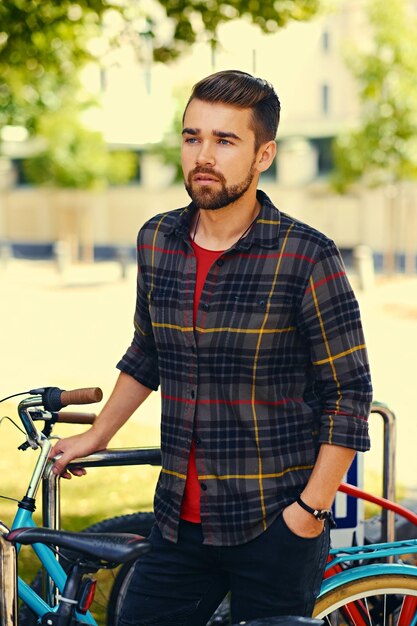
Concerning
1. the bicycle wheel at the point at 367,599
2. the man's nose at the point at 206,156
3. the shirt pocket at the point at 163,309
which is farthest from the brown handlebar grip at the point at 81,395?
the bicycle wheel at the point at 367,599

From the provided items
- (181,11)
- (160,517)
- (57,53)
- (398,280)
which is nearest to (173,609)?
(160,517)

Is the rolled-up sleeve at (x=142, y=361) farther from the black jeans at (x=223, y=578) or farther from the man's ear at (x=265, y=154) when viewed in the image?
the man's ear at (x=265, y=154)

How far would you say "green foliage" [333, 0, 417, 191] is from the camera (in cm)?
2623

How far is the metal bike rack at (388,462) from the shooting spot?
396cm

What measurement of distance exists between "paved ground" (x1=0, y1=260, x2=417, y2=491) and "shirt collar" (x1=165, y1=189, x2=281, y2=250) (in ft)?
16.7

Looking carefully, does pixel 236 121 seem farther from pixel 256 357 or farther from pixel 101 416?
pixel 101 416

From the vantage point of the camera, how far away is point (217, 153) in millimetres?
2342

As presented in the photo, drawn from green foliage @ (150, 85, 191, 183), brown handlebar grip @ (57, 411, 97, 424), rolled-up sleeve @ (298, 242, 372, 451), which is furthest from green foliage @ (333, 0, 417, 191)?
rolled-up sleeve @ (298, 242, 372, 451)

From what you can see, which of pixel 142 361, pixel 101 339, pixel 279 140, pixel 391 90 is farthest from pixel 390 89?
pixel 142 361

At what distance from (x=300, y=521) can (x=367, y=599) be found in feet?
2.57

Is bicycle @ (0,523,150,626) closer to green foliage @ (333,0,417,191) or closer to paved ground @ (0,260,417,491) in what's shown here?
paved ground @ (0,260,417,491)

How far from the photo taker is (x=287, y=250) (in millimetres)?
2354

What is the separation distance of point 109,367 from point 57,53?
12.5 ft

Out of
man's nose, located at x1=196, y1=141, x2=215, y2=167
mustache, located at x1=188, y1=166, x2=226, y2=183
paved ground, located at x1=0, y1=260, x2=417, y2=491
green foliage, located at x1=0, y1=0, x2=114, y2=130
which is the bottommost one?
paved ground, located at x1=0, y1=260, x2=417, y2=491
